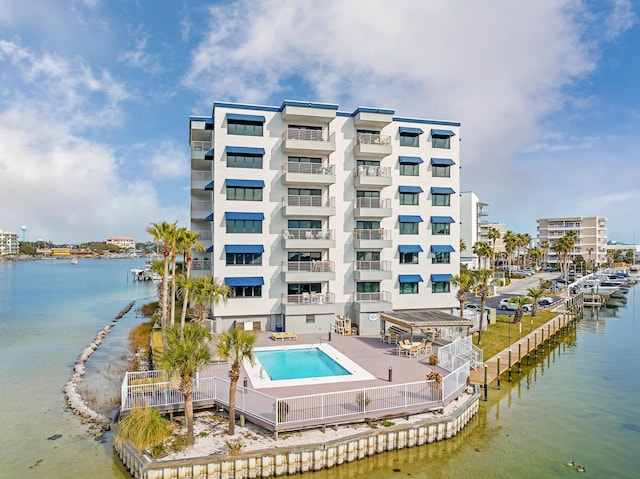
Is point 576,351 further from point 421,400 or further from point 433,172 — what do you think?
point 421,400

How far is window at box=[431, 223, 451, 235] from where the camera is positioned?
129 ft

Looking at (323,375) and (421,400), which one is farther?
(323,375)

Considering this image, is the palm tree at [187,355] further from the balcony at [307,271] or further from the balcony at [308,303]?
the balcony at [307,271]

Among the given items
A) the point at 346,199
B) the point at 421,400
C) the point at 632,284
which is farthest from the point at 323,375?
the point at 632,284

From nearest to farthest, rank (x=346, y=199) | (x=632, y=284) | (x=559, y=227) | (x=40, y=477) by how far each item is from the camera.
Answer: (x=40, y=477) → (x=346, y=199) → (x=632, y=284) → (x=559, y=227)

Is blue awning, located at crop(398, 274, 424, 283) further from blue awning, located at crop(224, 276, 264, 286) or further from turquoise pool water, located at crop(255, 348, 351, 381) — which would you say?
blue awning, located at crop(224, 276, 264, 286)

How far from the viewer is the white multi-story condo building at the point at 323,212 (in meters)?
33.8

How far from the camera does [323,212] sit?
114 ft

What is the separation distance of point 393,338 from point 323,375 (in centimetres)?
964

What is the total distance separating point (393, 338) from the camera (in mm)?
31672

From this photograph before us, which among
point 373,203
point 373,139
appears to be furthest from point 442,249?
point 373,139

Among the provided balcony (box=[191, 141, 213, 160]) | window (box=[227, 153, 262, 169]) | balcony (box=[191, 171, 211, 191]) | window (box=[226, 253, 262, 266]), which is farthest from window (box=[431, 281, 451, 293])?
balcony (box=[191, 141, 213, 160])

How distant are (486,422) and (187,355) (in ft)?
49.2

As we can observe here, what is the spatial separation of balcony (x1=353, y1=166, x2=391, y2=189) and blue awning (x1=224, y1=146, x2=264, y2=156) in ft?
27.6
